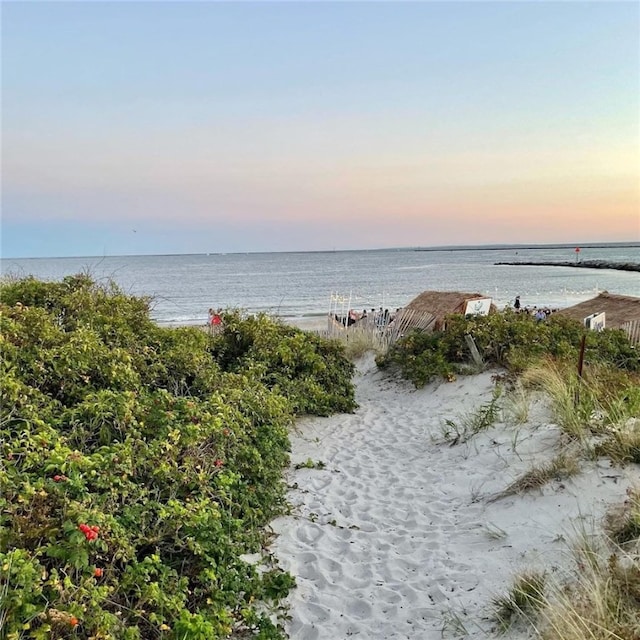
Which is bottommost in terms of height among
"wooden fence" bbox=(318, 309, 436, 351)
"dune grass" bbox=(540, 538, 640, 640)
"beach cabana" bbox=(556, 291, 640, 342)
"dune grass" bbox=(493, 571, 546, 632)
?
"dune grass" bbox=(493, 571, 546, 632)

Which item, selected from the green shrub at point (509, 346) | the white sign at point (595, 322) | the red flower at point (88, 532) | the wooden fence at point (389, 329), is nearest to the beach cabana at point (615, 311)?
the white sign at point (595, 322)

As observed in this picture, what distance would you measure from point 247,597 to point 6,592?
5.01 ft

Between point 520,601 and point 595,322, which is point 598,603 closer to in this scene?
point 520,601

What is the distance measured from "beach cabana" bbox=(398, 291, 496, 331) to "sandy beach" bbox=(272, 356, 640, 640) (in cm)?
609

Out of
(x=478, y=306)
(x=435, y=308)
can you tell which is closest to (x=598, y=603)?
(x=478, y=306)

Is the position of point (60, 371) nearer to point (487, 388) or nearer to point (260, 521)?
point (260, 521)

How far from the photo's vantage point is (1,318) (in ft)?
16.4

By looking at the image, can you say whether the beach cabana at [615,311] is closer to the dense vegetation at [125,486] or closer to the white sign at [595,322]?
the white sign at [595,322]

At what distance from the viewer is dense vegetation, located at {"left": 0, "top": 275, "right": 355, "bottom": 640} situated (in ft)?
8.82

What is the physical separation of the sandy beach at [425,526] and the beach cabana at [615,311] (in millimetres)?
7105

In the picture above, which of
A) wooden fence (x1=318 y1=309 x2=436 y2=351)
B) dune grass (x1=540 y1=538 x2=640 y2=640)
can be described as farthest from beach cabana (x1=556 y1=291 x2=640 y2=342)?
dune grass (x1=540 y1=538 x2=640 y2=640)

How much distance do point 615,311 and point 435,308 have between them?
184 inches

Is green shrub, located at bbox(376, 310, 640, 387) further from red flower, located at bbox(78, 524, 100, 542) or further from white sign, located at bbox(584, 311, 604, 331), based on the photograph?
red flower, located at bbox(78, 524, 100, 542)

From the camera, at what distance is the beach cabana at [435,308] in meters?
13.2
